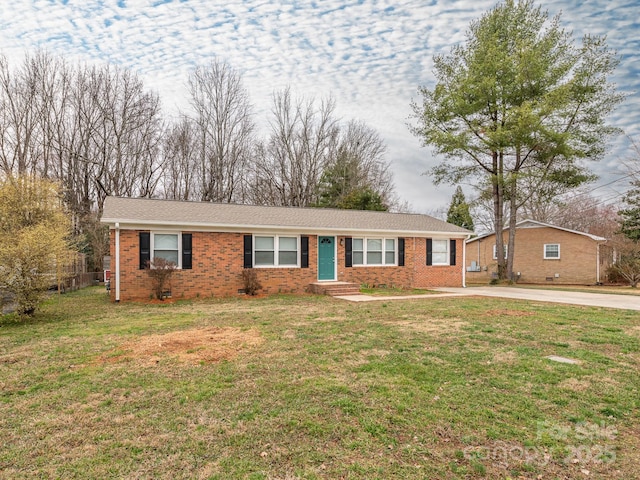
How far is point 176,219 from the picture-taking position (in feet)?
41.0

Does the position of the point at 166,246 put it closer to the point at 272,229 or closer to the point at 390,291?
the point at 272,229

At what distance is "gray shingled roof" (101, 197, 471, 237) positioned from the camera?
1224 cm

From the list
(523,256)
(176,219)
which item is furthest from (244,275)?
(523,256)

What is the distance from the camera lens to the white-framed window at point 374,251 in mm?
15648

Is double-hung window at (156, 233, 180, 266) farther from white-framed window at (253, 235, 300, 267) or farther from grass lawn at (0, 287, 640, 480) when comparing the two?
grass lawn at (0, 287, 640, 480)

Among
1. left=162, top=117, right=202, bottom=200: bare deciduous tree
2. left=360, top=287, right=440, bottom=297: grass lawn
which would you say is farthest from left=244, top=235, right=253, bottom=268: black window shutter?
left=162, top=117, right=202, bottom=200: bare deciduous tree

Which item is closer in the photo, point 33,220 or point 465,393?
point 465,393

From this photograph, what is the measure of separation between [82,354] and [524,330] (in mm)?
7749

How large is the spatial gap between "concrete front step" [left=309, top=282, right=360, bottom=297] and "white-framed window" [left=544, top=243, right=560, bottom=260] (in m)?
16.9

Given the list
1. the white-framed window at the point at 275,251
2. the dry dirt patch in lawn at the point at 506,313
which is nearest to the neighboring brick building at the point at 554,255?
the white-framed window at the point at 275,251

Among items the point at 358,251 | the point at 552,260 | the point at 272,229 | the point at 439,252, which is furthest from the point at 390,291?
the point at 552,260

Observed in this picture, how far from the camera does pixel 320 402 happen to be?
12.5 feet

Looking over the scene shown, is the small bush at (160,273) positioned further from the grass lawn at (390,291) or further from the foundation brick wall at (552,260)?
the foundation brick wall at (552,260)

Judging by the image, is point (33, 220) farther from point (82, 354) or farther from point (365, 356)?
point (365, 356)
